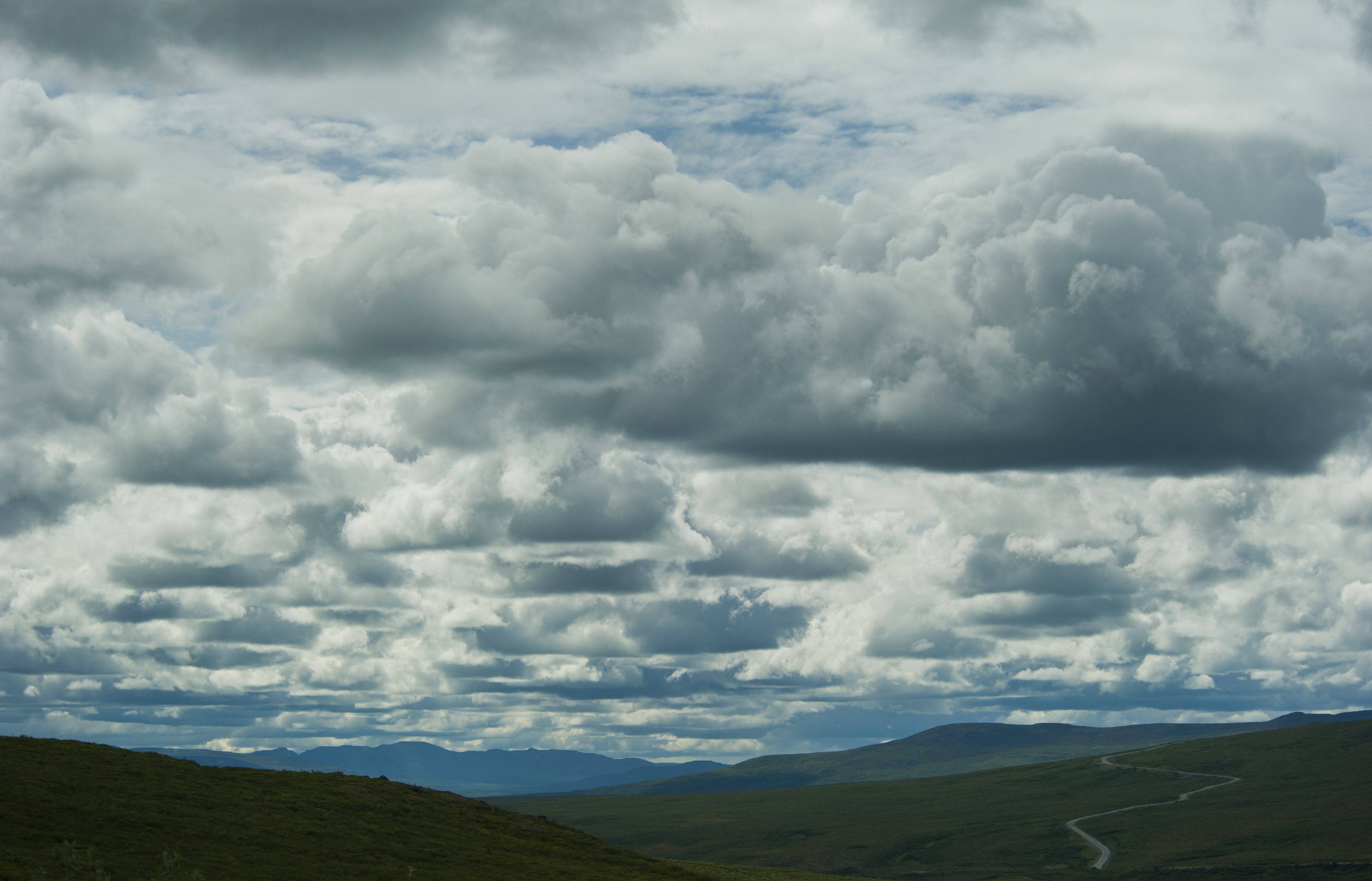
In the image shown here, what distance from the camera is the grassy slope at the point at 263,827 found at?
70.8m

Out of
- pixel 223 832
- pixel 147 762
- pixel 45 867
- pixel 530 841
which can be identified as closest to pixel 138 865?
pixel 45 867

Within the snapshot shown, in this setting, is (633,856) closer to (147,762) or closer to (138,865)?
(147,762)

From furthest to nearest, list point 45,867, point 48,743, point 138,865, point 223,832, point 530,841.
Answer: point 530,841 → point 48,743 → point 223,832 → point 138,865 → point 45,867

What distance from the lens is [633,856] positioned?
340 ft

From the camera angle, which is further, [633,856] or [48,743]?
[633,856]

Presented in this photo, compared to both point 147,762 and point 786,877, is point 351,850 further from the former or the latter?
point 786,877

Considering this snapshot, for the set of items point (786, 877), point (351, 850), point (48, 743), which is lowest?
point (786, 877)

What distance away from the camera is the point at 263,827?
8231 cm

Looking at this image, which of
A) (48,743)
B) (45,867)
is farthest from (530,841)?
(45,867)

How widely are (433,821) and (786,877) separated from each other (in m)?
45.7

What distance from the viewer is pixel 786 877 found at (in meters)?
128

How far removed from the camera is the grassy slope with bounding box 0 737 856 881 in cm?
7081

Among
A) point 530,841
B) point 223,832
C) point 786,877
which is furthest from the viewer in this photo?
point 786,877

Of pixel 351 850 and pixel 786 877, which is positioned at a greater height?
pixel 351 850
